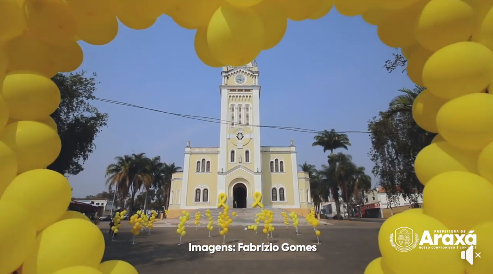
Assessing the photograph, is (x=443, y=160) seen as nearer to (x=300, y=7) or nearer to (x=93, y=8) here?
(x=300, y=7)

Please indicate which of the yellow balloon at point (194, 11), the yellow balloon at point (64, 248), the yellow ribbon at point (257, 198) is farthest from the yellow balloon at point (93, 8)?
the yellow ribbon at point (257, 198)

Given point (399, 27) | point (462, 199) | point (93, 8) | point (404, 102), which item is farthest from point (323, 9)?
point (404, 102)

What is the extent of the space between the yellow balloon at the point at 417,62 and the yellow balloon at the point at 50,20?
3601 millimetres

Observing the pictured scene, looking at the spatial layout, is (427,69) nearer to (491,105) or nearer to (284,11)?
(491,105)

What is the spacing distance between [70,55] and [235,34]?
2110 mm

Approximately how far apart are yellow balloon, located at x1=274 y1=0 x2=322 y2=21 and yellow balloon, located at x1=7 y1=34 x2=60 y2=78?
7.86 ft

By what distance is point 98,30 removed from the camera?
3.03 meters

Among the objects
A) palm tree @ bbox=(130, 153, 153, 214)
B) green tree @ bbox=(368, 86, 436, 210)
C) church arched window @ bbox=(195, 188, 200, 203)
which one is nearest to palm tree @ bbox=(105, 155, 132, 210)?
palm tree @ bbox=(130, 153, 153, 214)

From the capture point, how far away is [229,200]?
102 feet

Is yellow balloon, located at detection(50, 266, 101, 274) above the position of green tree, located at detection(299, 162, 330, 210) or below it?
below

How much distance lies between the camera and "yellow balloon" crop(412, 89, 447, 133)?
269 cm

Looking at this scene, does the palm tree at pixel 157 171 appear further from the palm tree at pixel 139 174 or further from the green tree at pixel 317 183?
the green tree at pixel 317 183

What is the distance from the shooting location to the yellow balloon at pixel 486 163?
208 centimetres

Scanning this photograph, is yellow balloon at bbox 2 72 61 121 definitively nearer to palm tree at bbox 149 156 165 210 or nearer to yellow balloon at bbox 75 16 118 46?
yellow balloon at bbox 75 16 118 46
